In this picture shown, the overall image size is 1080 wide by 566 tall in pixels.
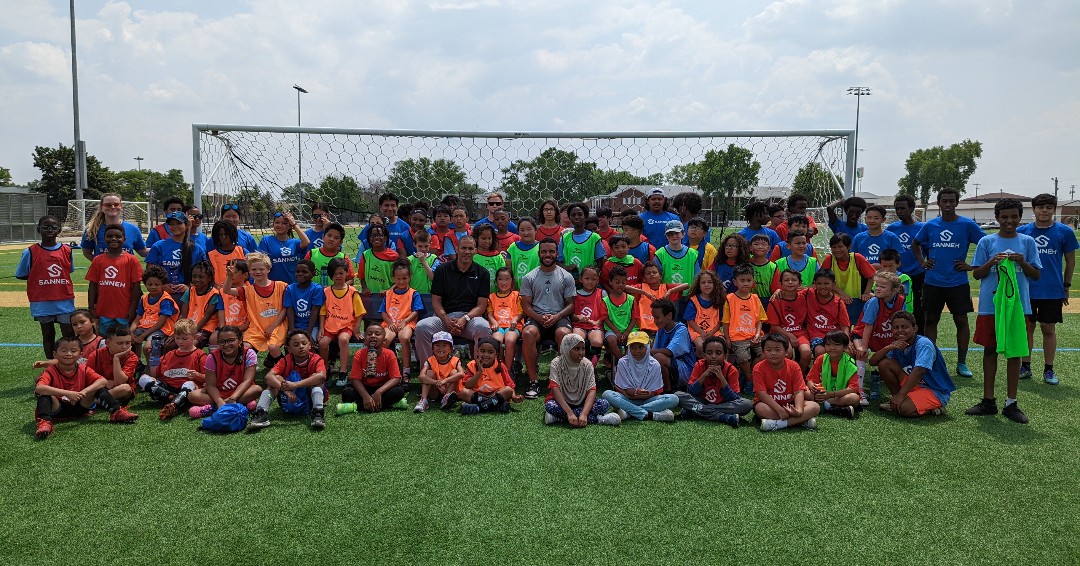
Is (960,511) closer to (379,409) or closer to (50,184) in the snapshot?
(379,409)

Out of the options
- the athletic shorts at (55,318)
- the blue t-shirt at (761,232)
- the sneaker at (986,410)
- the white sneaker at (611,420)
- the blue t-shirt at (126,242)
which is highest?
the blue t-shirt at (761,232)

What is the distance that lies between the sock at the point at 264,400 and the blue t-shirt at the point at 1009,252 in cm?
539

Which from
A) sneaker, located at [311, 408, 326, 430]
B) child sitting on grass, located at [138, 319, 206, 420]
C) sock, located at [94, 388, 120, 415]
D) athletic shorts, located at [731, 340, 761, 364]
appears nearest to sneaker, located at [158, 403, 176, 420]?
child sitting on grass, located at [138, 319, 206, 420]

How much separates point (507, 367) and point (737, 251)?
2411 mm

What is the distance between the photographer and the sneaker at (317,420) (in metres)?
4.75

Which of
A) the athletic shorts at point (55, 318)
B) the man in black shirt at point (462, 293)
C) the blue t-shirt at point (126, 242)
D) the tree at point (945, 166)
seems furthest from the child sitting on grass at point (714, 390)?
the tree at point (945, 166)

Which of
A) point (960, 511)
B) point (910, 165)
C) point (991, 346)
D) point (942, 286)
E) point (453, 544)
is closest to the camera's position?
point (453, 544)

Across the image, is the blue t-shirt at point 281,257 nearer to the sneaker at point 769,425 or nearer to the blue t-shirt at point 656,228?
the blue t-shirt at point 656,228

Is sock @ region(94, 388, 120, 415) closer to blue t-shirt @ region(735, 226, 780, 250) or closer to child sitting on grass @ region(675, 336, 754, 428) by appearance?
child sitting on grass @ region(675, 336, 754, 428)

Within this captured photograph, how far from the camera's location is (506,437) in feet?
15.0

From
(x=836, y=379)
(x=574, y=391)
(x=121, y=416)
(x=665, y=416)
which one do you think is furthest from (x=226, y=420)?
(x=836, y=379)

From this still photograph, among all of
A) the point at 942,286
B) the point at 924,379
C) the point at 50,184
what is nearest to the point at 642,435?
the point at 924,379

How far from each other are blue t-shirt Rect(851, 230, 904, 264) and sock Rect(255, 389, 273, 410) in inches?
214

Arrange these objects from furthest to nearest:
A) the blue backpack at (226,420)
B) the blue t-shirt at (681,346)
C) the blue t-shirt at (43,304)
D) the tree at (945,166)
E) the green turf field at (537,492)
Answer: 1. the tree at (945,166)
2. the blue t-shirt at (43,304)
3. the blue t-shirt at (681,346)
4. the blue backpack at (226,420)
5. the green turf field at (537,492)
